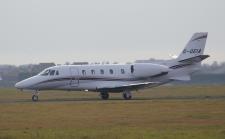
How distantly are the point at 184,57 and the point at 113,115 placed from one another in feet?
85.6

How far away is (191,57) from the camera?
65.9 m

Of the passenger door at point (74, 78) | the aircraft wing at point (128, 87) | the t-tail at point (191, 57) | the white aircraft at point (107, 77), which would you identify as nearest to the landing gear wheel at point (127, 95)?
the white aircraft at point (107, 77)

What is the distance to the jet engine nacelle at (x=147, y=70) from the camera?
64250 millimetres

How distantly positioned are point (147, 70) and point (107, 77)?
12.2 ft

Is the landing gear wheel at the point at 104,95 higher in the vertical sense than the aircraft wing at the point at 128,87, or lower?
lower

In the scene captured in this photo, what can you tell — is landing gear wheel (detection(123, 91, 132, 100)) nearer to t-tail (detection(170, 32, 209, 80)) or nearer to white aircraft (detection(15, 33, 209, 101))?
white aircraft (detection(15, 33, 209, 101))

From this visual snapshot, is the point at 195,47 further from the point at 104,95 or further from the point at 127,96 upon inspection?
the point at 104,95

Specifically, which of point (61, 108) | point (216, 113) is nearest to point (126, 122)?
point (216, 113)

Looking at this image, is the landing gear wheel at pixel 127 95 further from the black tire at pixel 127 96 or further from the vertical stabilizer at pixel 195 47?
the vertical stabilizer at pixel 195 47

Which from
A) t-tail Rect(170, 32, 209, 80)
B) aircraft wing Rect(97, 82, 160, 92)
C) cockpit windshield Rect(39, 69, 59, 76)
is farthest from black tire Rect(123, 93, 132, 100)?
cockpit windshield Rect(39, 69, 59, 76)

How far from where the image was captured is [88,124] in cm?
3559

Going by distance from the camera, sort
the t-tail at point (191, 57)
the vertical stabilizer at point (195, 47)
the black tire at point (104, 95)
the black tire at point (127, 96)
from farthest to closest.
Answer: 1. the vertical stabilizer at point (195, 47)
2. the t-tail at point (191, 57)
3. the black tire at point (104, 95)
4. the black tire at point (127, 96)

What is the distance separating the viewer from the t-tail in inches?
2586

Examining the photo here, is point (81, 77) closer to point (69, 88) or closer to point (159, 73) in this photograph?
point (69, 88)
